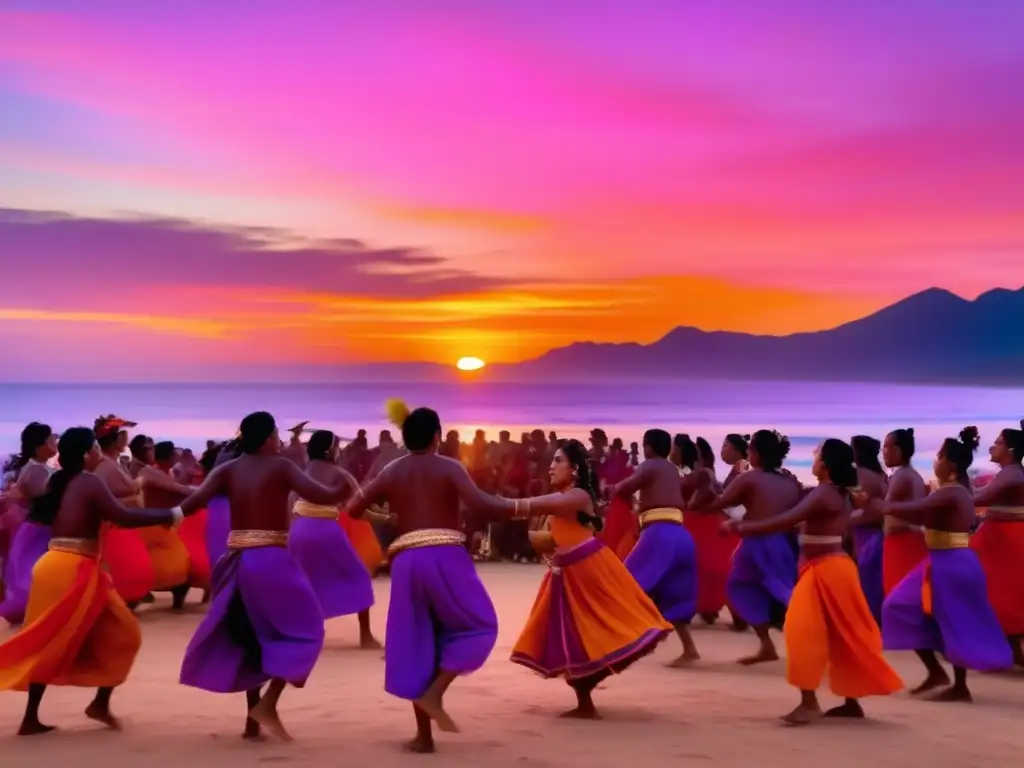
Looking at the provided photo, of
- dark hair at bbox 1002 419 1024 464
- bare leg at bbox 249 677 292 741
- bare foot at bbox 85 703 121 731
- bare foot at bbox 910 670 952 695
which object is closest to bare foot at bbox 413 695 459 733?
bare leg at bbox 249 677 292 741

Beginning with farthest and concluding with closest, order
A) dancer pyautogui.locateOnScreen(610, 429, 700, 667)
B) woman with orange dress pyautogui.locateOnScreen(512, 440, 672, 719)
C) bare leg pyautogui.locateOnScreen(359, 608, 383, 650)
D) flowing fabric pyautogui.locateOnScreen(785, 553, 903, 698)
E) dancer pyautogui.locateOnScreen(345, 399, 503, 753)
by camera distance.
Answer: bare leg pyautogui.locateOnScreen(359, 608, 383, 650), dancer pyautogui.locateOnScreen(610, 429, 700, 667), woman with orange dress pyautogui.locateOnScreen(512, 440, 672, 719), flowing fabric pyautogui.locateOnScreen(785, 553, 903, 698), dancer pyautogui.locateOnScreen(345, 399, 503, 753)

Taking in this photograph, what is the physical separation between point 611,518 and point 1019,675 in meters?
5.12

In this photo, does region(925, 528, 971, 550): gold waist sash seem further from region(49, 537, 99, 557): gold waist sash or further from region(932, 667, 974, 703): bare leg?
region(49, 537, 99, 557): gold waist sash

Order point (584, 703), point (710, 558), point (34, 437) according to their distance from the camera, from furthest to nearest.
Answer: point (710, 558)
point (34, 437)
point (584, 703)

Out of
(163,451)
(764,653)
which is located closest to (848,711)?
(764,653)

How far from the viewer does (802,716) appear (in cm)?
889

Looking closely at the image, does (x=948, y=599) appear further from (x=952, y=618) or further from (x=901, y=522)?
(x=901, y=522)

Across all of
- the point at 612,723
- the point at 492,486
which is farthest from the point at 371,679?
the point at 492,486

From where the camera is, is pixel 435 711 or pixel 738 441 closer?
pixel 435 711

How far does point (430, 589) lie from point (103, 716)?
7.61ft

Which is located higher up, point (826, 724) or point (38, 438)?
point (38, 438)

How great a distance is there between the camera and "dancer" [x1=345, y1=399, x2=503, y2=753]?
796cm

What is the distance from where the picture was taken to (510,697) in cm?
1004

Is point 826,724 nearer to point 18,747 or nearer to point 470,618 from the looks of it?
point 470,618
